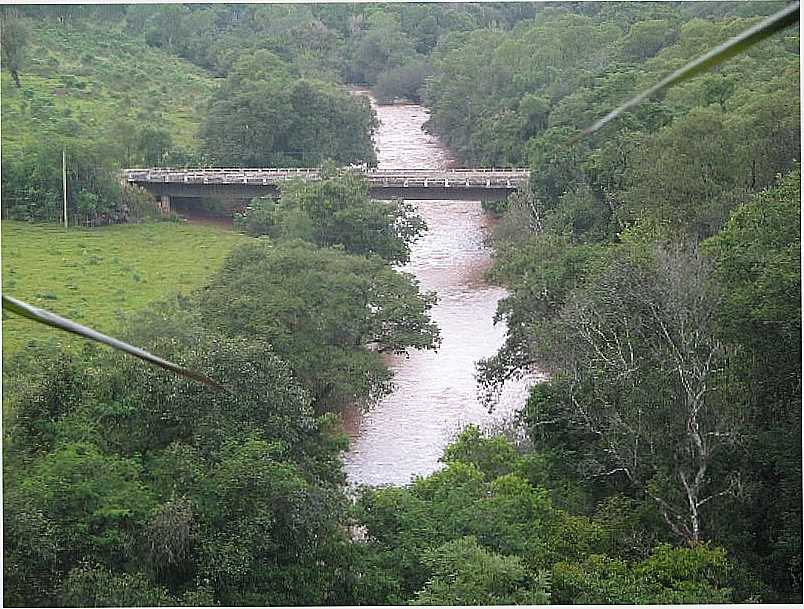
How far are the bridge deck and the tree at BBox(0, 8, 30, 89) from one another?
0.96 m

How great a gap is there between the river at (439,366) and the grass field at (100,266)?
1314 millimetres

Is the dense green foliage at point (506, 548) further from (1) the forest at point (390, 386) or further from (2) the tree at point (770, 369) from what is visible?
(2) the tree at point (770, 369)

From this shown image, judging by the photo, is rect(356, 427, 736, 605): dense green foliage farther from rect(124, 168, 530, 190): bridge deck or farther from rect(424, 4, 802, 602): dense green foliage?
rect(124, 168, 530, 190): bridge deck

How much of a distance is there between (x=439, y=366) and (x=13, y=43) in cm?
348

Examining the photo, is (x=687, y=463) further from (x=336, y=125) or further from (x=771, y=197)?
(x=336, y=125)

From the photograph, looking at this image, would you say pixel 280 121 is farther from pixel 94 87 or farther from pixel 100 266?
pixel 100 266

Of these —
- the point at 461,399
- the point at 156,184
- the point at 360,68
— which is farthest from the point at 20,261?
the point at 360,68

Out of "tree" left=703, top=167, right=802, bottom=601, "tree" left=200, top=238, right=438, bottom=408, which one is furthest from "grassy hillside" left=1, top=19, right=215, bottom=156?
"tree" left=703, top=167, right=802, bottom=601

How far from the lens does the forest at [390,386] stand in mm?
3904

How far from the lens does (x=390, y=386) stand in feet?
19.6

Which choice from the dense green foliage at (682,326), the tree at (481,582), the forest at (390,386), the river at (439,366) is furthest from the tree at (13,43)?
the tree at (481,582)

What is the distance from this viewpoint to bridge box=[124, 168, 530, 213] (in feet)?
25.5

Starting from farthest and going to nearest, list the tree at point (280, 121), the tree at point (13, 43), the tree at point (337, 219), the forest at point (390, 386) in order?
the tree at point (280, 121) → the tree at point (337, 219) → the tree at point (13, 43) → the forest at point (390, 386)

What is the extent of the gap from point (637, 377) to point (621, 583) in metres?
1.03
